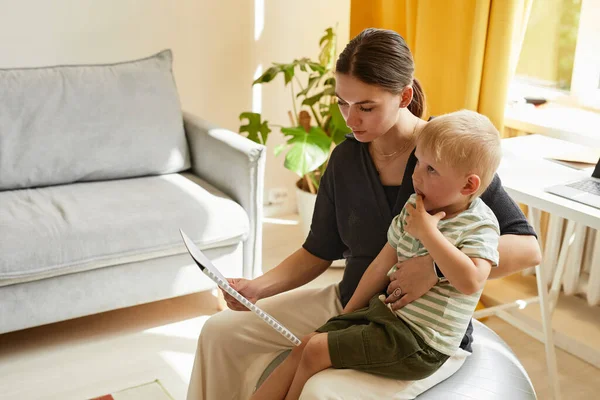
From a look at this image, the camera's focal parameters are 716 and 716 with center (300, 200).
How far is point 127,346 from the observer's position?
252 cm

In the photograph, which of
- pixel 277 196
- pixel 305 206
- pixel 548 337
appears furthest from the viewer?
pixel 277 196

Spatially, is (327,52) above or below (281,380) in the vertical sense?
above

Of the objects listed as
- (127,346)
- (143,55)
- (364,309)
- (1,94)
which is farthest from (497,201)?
(143,55)

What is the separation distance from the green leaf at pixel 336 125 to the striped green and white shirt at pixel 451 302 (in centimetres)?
163

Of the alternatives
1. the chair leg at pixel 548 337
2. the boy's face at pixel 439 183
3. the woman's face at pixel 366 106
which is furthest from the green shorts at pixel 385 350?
the chair leg at pixel 548 337

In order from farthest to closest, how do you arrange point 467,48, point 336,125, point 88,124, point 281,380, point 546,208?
1. point 336,125
2. point 88,124
3. point 467,48
4. point 546,208
5. point 281,380

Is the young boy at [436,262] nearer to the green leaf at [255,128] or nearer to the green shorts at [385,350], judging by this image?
the green shorts at [385,350]

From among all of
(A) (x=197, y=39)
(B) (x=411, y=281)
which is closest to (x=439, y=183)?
(B) (x=411, y=281)

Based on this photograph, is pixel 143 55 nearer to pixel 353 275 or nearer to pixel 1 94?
pixel 1 94

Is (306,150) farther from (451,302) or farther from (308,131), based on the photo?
(451,302)

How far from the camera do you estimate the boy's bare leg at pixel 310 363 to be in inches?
54.7

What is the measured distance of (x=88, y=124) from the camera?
281 cm

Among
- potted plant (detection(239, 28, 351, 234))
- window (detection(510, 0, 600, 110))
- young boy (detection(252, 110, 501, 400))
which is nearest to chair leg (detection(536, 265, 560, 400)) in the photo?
young boy (detection(252, 110, 501, 400))

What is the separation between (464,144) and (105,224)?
1462 millimetres
